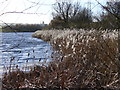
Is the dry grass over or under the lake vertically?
under

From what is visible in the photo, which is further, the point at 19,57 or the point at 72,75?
the point at 19,57

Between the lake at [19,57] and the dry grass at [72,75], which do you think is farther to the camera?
the dry grass at [72,75]

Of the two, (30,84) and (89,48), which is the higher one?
(89,48)

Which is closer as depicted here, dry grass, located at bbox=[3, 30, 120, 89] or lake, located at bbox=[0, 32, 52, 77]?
lake, located at bbox=[0, 32, 52, 77]

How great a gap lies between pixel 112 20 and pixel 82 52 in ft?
7.27

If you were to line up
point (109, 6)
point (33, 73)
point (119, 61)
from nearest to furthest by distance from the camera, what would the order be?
point (109, 6)
point (119, 61)
point (33, 73)

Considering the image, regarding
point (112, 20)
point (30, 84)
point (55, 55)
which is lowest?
point (30, 84)

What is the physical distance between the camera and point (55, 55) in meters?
4.69

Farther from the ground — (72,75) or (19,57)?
(19,57)

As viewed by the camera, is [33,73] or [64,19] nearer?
[33,73]

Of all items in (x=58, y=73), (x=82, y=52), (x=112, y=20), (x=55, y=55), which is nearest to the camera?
(x=112, y=20)

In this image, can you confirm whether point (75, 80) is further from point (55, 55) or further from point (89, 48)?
point (89, 48)

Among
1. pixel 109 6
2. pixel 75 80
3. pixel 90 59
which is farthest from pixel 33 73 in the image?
pixel 109 6

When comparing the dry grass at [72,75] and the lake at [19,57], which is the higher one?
the lake at [19,57]
